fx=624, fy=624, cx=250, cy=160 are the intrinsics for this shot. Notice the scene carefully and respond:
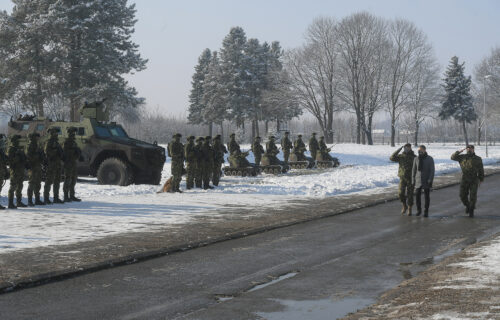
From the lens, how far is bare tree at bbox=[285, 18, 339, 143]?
216ft

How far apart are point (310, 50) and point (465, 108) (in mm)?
26364

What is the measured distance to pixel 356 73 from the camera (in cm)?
6519

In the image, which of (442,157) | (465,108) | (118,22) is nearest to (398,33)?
(465,108)

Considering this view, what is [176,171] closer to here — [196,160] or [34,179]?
[196,160]

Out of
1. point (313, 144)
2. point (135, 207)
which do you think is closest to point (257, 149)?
point (313, 144)

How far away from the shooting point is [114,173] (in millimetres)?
21344

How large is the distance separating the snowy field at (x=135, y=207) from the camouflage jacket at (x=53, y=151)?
1.29 meters

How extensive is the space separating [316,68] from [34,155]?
52.4 m

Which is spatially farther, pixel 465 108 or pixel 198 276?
pixel 465 108

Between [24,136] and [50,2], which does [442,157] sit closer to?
[50,2]

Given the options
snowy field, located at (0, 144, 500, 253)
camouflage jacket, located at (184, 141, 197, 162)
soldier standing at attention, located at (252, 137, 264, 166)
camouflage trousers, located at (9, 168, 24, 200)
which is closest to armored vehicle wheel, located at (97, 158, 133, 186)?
snowy field, located at (0, 144, 500, 253)

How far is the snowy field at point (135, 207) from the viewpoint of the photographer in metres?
12.1

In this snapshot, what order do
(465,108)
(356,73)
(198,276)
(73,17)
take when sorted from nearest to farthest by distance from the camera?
(198,276) < (73,17) < (356,73) < (465,108)

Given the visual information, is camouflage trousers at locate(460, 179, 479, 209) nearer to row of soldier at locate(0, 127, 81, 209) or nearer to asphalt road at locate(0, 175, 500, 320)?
asphalt road at locate(0, 175, 500, 320)
